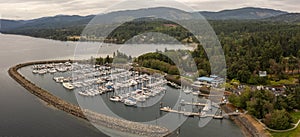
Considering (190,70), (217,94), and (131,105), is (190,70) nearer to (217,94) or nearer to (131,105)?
(217,94)

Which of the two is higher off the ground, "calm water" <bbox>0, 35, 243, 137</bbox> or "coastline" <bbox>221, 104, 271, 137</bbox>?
"calm water" <bbox>0, 35, 243, 137</bbox>

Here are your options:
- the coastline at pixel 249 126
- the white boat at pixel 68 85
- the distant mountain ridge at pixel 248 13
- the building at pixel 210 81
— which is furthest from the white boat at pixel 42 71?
the distant mountain ridge at pixel 248 13

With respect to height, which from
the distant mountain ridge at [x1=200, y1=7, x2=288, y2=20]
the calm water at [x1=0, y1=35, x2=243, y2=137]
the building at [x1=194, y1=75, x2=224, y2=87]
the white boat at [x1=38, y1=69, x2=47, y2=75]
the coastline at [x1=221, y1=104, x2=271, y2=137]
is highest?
the distant mountain ridge at [x1=200, y1=7, x2=288, y2=20]

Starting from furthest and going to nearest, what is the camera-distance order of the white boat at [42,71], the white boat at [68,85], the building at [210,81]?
1. the white boat at [42,71]
2. the white boat at [68,85]
3. the building at [210,81]

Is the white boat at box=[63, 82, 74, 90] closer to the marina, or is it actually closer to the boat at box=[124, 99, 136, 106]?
the marina

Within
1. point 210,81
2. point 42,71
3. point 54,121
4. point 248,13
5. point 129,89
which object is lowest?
point 54,121

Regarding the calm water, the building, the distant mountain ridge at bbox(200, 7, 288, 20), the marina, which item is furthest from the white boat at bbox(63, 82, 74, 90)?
the distant mountain ridge at bbox(200, 7, 288, 20)

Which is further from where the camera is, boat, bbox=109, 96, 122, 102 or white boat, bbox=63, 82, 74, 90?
white boat, bbox=63, 82, 74, 90

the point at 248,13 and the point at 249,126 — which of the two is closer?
the point at 249,126

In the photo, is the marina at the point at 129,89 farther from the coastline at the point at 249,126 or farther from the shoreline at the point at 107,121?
the shoreline at the point at 107,121

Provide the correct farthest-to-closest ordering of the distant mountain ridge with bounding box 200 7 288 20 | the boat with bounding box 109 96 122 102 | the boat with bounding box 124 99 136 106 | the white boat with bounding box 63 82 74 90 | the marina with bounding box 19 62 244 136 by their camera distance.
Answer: the distant mountain ridge with bounding box 200 7 288 20 < the white boat with bounding box 63 82 74 90 < the boat with bounding box 109 96 122 102 < the boat with bounding box 124 99 136 106 < the marina with bounding box 19 62 244 136

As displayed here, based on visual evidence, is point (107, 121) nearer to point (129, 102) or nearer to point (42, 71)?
point (129, 102)

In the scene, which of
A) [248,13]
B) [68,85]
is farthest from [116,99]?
→ [248,13]
